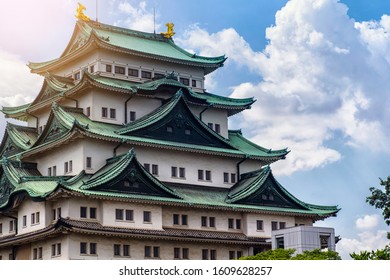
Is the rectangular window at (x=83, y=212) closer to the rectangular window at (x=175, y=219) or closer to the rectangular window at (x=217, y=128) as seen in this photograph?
the rectangular window at (x=175, y=219)

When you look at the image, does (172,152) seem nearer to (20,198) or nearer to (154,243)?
(154,243)

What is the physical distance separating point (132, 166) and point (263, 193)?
11.8m

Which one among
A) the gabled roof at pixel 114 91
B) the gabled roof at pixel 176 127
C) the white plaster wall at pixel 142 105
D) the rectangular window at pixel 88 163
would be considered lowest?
the rectangular window at pixel 88 163

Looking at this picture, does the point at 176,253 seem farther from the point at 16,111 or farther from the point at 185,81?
the point at 16,111

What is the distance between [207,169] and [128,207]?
963 cm

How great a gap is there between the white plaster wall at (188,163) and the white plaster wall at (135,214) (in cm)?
403

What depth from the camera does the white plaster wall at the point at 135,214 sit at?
49.3 meters

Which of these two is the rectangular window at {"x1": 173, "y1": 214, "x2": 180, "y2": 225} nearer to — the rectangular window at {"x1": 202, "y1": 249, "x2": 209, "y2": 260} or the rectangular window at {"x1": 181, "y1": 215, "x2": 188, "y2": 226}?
the rectangular window at {"x1": 181, "y1": 215, "x2": 188, "y2": 226}

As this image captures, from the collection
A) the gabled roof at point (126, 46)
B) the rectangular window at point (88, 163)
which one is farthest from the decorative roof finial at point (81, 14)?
the rectangular window at point (88, 163)

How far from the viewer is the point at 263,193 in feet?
187

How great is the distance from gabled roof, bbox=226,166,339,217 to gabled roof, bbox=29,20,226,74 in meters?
11.6

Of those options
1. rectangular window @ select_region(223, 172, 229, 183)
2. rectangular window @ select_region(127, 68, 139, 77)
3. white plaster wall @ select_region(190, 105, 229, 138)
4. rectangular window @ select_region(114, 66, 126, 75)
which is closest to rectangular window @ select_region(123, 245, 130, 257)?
rectangular window @ select_region(223, 172, 229, 183)

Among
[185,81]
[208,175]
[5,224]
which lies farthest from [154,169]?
[5,224]
